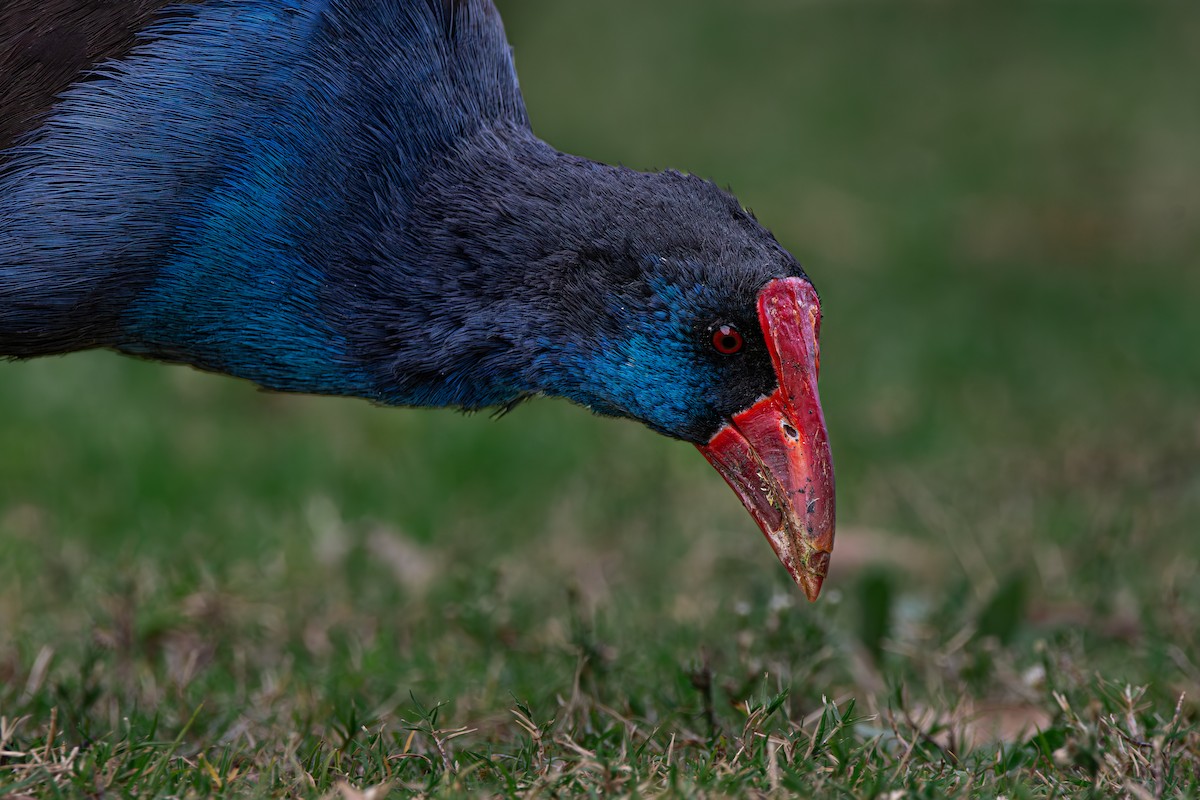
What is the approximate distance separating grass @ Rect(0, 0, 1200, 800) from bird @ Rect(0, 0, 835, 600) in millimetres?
603

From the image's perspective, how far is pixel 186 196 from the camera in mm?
2814

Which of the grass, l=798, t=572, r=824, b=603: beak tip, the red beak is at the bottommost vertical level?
the grass

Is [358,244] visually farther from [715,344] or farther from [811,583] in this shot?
[811,583]

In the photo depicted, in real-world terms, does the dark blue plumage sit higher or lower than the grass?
higher

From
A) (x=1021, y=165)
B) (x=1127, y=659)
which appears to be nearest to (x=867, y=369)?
(x=1127, y=659)

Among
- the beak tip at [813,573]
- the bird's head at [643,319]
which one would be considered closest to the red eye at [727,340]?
the bird's head at [643,319]

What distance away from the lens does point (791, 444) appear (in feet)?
8.96

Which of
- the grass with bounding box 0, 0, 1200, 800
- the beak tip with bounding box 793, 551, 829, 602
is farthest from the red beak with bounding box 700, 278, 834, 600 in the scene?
the grass with bounding box 0, 0, 1200, 800

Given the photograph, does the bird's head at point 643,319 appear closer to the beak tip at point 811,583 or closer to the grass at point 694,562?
the beak tip at point 811,583

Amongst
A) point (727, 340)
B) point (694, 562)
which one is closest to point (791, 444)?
point (727, 340)

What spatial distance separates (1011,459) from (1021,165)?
12.4 feet

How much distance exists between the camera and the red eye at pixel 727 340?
8.87 feet

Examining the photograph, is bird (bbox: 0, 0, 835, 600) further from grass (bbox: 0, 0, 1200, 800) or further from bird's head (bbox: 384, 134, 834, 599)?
grass (bbox: 0, 0, 1200, 800)

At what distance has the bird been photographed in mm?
2744
